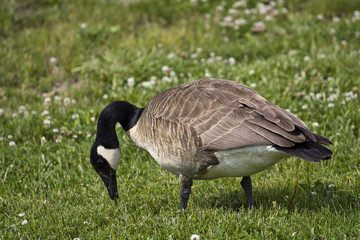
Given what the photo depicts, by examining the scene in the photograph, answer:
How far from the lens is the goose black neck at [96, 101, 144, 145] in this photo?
4.81 metres

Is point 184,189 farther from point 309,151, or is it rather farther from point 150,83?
point 150,83

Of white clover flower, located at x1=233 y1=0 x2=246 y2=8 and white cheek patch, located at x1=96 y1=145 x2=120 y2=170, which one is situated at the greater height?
white cheek patch, located at x1=96 y1=145 x2=120 y2=170

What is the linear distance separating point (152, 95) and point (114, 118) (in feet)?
7.76

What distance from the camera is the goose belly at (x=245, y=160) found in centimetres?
Result: 404

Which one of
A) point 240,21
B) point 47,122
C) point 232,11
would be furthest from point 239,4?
point 47,122

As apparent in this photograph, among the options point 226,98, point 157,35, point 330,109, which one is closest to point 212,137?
point 226,98

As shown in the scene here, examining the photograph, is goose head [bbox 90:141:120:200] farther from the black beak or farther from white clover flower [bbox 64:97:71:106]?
white clover flower [bbox 64:97:71:106]

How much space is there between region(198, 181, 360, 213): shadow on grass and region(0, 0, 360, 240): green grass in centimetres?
2

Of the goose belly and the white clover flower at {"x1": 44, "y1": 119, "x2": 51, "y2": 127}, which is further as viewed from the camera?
the white clover flower at {"x1": 44, "y1": 119, "x2": 51, "y2": 127}

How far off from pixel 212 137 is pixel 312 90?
11.0 ft

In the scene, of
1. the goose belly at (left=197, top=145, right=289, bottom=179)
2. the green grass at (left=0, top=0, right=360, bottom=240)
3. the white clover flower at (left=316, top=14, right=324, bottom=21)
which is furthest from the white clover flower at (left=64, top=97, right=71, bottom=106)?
the white clover flower at (left=316, top=14, right=324, bottom=21)

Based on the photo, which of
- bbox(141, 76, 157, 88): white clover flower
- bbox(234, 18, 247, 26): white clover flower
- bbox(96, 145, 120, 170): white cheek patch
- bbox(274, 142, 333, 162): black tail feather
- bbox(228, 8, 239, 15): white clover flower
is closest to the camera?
bbox(274, 142, 333, 162): black tail feather

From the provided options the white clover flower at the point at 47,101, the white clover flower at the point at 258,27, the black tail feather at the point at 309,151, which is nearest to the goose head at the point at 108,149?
the black tail feather at the point at 309,151

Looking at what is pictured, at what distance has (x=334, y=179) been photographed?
511 centimetres
